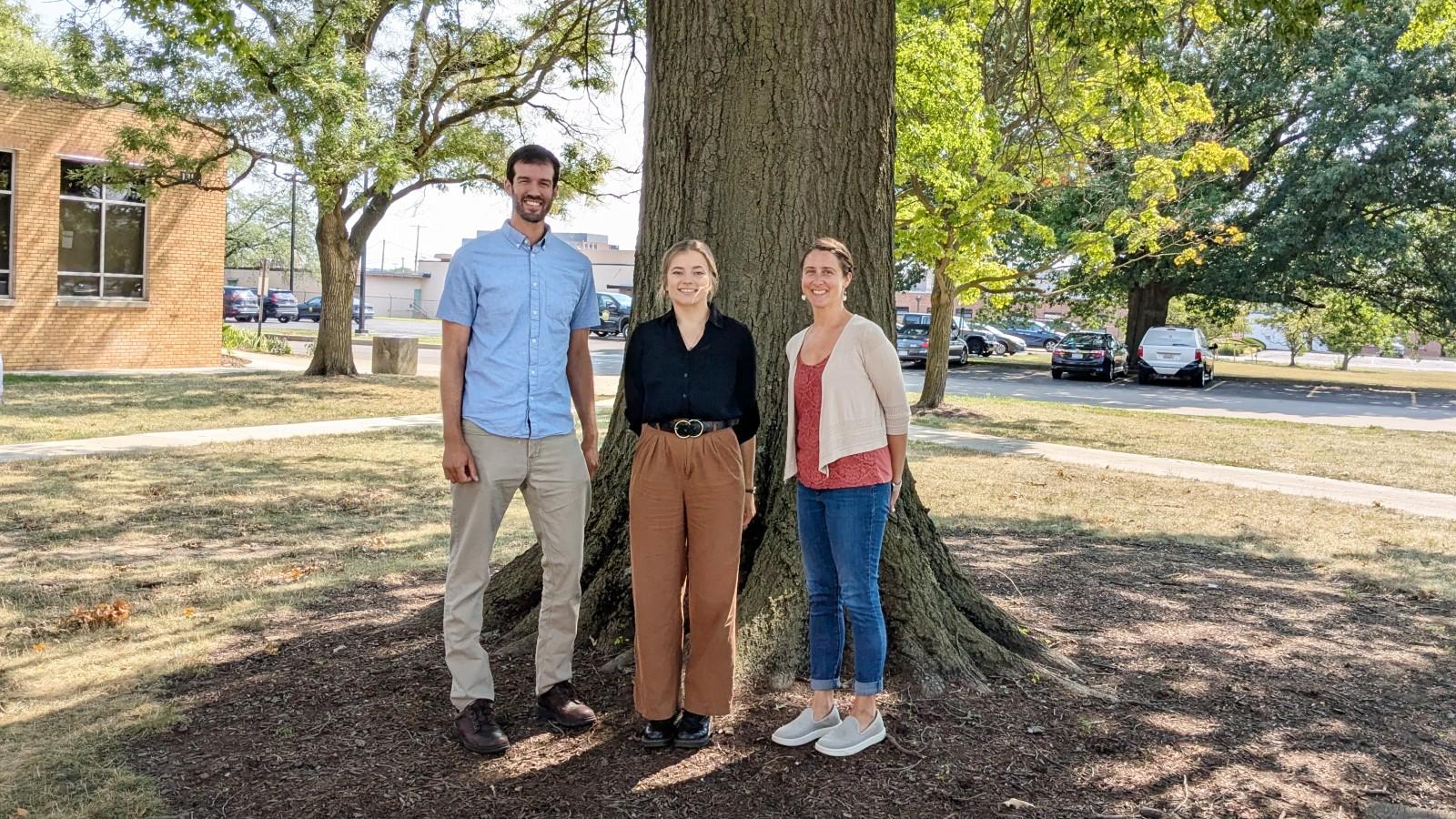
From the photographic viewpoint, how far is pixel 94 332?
2142 centimetres

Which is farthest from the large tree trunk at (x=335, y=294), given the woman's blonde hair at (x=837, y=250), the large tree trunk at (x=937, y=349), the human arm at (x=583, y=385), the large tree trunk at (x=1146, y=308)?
the large tree trunk at (x=1146, y=308)

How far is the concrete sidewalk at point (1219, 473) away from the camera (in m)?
10.8

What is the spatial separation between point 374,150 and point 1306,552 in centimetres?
1370

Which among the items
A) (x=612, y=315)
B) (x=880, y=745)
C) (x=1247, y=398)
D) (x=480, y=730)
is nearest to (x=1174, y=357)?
(x=1247, y=398)

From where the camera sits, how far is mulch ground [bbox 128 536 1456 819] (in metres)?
3.47

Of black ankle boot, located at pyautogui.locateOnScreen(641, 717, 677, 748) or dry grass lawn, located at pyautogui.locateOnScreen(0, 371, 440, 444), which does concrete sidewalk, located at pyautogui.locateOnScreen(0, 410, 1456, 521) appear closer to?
dry grass lawn, located at pyautogui.locateOnScreen(0, 371, 440, 444)

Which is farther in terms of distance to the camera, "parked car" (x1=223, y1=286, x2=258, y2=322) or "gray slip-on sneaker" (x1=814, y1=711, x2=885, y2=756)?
"parked car" (x1=223, y1=286, x2=258, y2=322)

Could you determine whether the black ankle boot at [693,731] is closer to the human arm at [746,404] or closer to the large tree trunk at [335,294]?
the human arm at [746,404]

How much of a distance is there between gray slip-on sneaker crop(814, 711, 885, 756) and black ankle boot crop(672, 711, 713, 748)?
0.37 meters

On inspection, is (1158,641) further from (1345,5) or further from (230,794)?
(1345,5)

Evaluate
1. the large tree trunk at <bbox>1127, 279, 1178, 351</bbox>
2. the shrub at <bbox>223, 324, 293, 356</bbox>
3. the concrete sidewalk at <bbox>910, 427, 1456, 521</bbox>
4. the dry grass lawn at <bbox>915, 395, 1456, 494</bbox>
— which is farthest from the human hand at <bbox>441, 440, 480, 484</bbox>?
the large tree trunk at <bbox>1127, 279, 1178, 351</bbox>

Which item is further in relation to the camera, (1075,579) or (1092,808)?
(1075,579)

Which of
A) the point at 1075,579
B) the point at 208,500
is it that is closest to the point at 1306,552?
the point at 1075,579

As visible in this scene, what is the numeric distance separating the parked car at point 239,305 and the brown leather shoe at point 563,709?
49.1m
